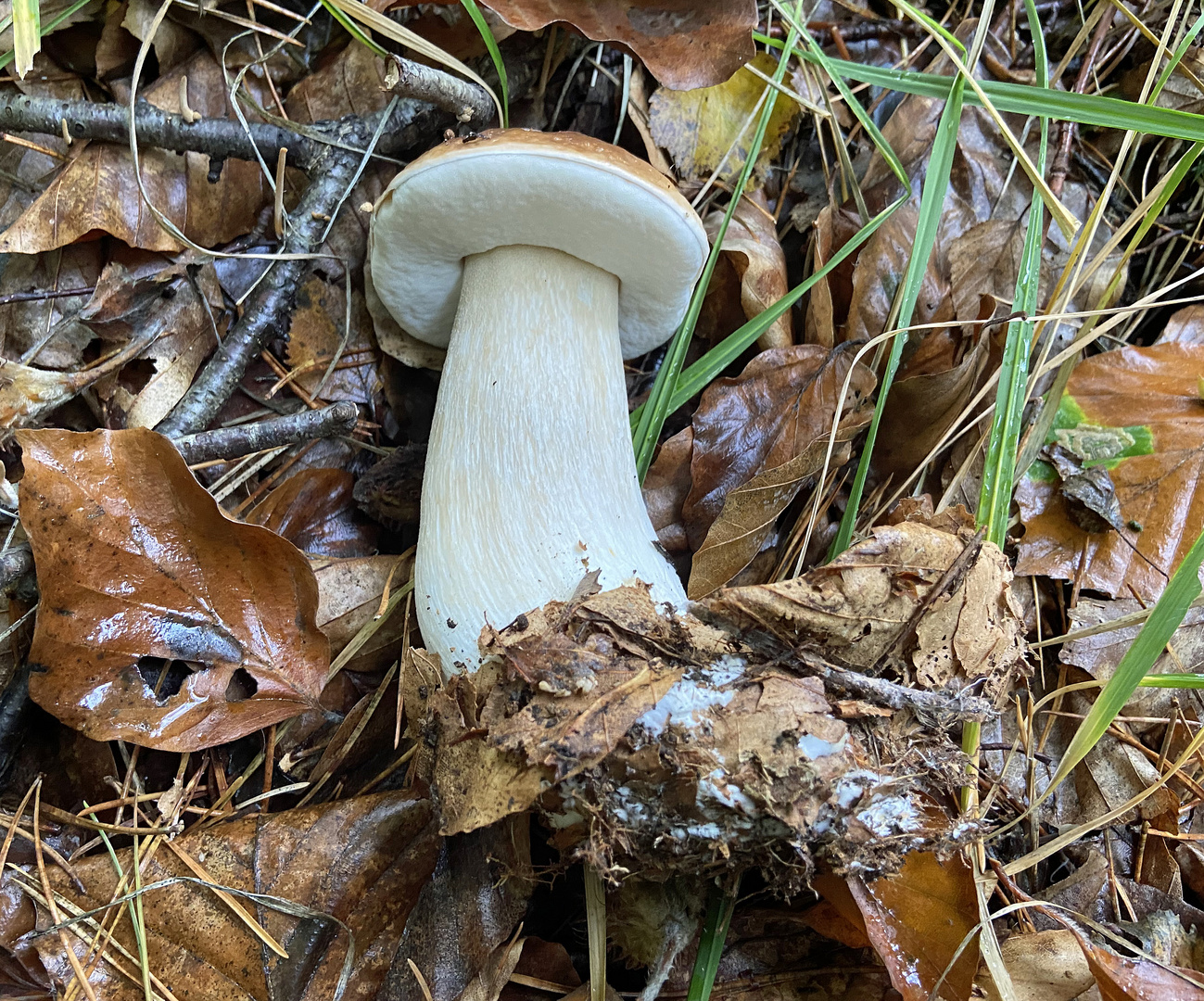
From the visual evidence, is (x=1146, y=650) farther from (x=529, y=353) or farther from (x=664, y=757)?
(x=529, y=353)

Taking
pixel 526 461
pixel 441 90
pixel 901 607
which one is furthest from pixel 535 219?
pixel 901 607

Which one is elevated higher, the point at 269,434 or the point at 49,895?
the point at 269,434

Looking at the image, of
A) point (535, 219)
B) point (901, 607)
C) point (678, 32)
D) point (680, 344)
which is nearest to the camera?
point (901, 607)

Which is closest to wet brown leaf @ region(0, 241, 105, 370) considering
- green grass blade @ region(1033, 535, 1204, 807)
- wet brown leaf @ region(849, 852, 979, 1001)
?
wet brown leaf @ region(849, 852, 979, 1001)

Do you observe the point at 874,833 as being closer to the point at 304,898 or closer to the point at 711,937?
the point at 711,937

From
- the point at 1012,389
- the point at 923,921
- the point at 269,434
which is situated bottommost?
the point at 923,921
